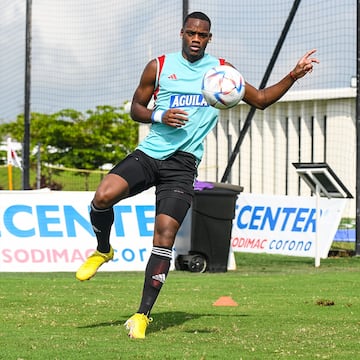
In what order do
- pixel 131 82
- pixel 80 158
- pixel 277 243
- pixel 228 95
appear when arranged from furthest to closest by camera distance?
pixel 80 158, pixel 131 82, pixel 277 243, pixel 228 95

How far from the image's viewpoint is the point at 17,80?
80.3 feet

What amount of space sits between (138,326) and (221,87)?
183cm

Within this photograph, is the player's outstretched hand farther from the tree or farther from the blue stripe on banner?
the tree

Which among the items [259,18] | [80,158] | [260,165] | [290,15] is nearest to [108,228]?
[290,15]

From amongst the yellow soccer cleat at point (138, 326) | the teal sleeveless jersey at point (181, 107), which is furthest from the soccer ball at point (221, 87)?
the yellow soccer cleat at point (138, 326)

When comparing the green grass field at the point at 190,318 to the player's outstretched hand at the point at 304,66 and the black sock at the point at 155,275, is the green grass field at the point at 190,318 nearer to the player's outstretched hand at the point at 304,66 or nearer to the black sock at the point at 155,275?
the black sock at the point at 155,275

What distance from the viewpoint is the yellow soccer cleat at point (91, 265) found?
24.5ft

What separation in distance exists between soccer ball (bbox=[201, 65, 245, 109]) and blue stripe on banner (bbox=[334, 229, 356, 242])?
16.8 meters

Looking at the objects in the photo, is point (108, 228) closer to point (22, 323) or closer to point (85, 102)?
point (22, 323)

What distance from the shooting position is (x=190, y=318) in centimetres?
831

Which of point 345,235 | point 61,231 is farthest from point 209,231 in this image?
point 345,235

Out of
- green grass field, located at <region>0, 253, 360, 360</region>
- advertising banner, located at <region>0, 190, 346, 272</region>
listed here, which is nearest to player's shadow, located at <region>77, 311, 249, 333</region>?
green grass field, located at <region>0, 253, 360, 360</region>

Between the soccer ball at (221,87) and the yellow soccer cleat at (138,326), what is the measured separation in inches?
65.5

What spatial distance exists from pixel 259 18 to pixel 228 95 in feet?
46.2
